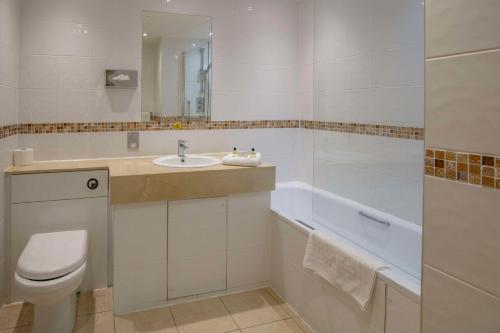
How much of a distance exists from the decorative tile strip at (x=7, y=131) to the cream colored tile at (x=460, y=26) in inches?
92.6

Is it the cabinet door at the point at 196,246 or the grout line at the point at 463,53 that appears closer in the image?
the grout line at the point at 463,53

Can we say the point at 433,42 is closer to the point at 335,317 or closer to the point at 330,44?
the point at 335,317

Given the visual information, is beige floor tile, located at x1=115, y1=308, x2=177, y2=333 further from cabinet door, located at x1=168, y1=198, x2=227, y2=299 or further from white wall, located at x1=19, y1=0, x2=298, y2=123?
white wall, located at x1=19, y1=0, x2=298, y2=123

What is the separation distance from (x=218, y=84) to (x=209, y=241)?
1299 millimetres

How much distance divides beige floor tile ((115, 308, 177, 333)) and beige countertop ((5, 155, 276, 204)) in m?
0.73

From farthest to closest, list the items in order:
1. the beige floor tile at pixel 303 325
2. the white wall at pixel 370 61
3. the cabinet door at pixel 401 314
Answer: the beige floor tile at pixel 303 325
the white wall at pixel 370 61
the cabinet door at pixel 401 314

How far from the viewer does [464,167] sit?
3.61 ft

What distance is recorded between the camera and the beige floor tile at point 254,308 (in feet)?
8.12

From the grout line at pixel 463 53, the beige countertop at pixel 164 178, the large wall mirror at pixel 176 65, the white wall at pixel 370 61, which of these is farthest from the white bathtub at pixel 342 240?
the large wall mirror at pixel 176 65

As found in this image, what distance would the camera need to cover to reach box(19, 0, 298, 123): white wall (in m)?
2.76

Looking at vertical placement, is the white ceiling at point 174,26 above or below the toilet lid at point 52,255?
above

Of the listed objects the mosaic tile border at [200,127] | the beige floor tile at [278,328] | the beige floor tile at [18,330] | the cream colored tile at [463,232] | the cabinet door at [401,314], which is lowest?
the beige floor tile at [278,328]

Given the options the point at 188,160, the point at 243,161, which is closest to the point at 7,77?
the point at 188,160

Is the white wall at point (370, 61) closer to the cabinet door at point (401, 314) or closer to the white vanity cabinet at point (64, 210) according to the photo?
the cabinet door at point (401, 314)
